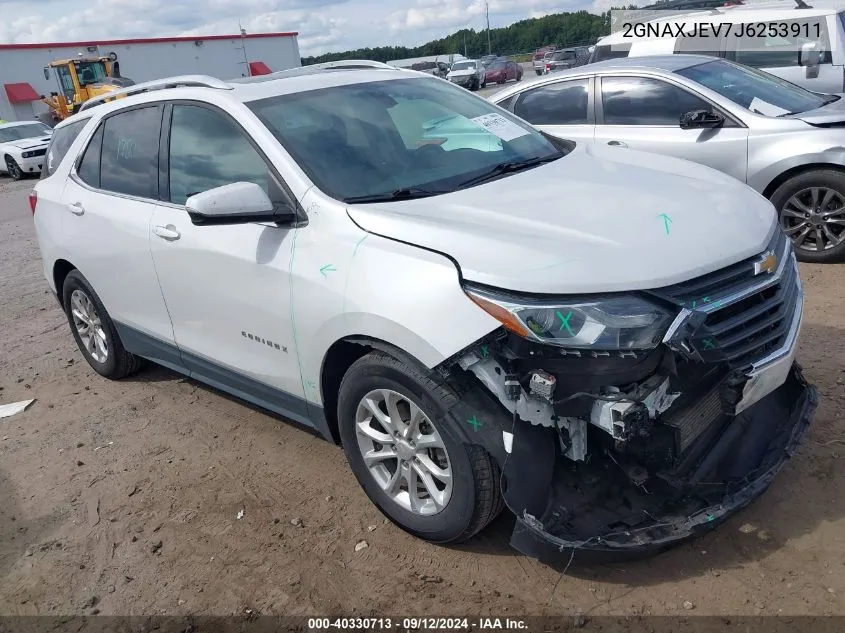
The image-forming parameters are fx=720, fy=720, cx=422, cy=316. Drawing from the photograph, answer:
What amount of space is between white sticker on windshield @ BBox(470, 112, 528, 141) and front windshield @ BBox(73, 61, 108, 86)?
92.3ft

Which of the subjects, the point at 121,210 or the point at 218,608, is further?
the point at 121,210

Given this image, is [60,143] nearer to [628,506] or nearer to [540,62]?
[628,506]

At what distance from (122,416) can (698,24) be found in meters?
7.88

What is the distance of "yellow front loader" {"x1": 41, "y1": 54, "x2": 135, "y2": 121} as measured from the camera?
27.2 m

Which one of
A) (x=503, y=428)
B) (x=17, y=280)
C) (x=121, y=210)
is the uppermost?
(x=121, y=210)

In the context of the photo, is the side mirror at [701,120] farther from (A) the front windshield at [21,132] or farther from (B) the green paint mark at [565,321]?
(A) the front windshield at [21,132]

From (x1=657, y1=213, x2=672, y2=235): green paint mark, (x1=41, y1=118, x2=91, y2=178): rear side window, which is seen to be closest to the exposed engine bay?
(x1=657, y1=213, x2=672, y2=235): green paint mark

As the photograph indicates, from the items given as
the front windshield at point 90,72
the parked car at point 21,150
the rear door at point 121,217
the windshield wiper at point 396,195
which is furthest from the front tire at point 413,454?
the front windshield at point 90,72

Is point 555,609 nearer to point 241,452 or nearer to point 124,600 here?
point 124,600

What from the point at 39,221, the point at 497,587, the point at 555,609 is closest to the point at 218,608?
the point at 497,587

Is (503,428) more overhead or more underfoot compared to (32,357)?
more overhead

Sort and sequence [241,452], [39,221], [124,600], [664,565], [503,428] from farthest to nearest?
[39,221] → [241,452] → [124,600] → [664,565] → [503,428]

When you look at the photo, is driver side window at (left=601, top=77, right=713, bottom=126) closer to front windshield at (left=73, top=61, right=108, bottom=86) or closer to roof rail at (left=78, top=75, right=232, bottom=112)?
roof rail at (left=78, top=75, right=232, bottom=112)

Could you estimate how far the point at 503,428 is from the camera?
2580 millimetres
